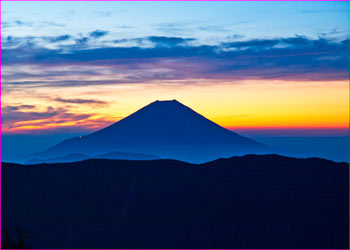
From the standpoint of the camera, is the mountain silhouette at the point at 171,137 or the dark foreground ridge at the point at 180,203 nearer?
the dark foreground ridge at the point at 180,203

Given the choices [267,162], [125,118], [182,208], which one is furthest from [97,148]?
[182,208]

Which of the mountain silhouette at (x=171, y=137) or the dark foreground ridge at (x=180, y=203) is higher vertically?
the mountain silhouette at (x=171, y=137)

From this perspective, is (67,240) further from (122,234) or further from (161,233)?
(161,233)

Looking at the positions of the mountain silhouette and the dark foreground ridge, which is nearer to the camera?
the dark foreground ridge

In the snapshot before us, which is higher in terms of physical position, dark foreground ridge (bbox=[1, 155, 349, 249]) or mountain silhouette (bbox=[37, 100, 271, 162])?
mountain silhouette (bbox=[37, 100, 271, 162])
